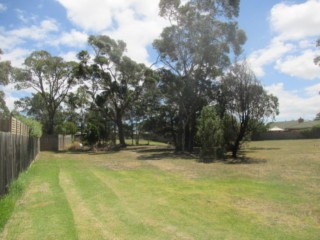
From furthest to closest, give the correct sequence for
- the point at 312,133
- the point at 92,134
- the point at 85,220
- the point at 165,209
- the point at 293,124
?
the point at 293,124, the point at 312,133, the point at 92,134, the point at 165,209, the point at 85,220

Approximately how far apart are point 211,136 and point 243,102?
131 inches

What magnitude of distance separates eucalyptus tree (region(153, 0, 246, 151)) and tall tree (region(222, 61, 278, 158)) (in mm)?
6813

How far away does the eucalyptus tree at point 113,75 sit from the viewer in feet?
130

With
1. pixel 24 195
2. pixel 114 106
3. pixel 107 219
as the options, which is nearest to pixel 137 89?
pixel 114 106

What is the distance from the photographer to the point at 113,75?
41.7 metres

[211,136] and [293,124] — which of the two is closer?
[211,136]

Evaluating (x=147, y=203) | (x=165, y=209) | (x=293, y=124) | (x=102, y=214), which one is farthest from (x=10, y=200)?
(x=293, y=124)

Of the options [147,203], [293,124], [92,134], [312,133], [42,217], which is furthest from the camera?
[293,124]

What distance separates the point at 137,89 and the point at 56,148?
38.1 ft

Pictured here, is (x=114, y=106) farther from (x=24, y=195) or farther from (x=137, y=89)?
(x=24, y=195)

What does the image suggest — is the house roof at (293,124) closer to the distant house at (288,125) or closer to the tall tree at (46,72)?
the distant house at (288,125)

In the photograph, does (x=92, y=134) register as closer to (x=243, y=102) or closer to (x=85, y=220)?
(x=243, y=102)

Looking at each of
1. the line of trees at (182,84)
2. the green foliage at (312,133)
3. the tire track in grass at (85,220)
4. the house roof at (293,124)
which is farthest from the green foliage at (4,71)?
the house roof at (293,124)

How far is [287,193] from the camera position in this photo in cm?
1015
